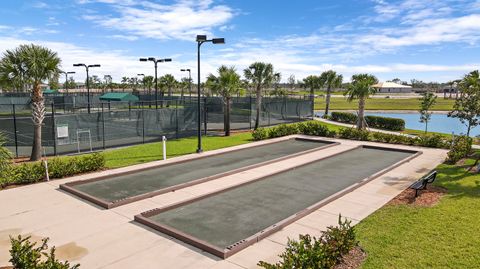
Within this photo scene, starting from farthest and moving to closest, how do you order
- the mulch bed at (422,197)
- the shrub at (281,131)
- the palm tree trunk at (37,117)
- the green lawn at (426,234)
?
the shrub at (281,131), the palm tree trunk at (37,117), the mulch bed at (422,197), the green lawn at (426,234)

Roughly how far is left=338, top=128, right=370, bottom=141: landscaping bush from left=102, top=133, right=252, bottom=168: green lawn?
7651mm

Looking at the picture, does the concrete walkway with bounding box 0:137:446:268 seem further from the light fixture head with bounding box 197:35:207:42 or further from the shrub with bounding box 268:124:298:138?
the shrub with bounding box 268:124:298:138

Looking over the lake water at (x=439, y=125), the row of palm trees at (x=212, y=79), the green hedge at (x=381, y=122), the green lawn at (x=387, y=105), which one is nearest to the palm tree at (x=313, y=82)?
the row of palm trees at (x=212, y=79)

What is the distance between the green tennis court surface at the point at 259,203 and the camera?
9.67 metres

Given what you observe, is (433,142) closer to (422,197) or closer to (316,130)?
(316,130)

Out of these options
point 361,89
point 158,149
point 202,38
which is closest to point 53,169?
point 158,149

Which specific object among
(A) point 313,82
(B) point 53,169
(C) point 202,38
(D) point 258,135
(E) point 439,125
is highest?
(C) point 202,38

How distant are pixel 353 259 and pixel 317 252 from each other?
1.61 meters

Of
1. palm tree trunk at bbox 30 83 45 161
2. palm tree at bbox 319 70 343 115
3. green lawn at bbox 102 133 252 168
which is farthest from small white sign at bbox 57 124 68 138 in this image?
palm tree at bbox 319 70 343 115

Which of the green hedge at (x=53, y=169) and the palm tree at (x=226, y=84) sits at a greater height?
the palm tree at (x=226, y=84)

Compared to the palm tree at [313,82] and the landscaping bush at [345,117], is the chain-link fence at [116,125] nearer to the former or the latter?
the landscaping bush at [345,117]

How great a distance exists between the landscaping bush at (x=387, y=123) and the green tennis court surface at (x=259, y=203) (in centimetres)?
1872

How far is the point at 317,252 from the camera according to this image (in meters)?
6.63

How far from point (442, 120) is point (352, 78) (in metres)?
28.3
